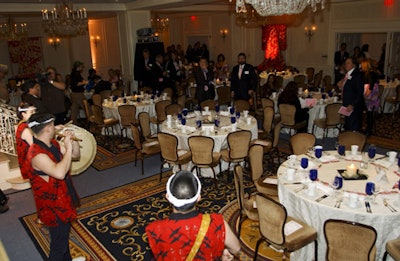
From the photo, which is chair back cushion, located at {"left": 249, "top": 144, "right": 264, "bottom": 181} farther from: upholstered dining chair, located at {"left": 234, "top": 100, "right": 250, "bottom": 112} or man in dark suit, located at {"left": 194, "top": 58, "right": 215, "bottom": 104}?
man in dark suit, located at {"left": 194, "top": 58, "right": 215, "bottom": 104}

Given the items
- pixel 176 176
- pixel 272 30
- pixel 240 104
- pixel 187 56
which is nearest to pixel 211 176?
pixel 240 104

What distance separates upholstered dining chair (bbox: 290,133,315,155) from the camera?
5238mm

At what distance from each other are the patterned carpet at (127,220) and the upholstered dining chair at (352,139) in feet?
5.40

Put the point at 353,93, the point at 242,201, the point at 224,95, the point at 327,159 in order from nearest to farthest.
A: the point at 242,201 < the point at 327,159 < the point at 353,93 < the point at 224,95

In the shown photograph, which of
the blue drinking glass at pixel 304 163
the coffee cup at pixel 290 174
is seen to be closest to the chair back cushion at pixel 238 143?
the blue drinking glass at pixel 304 163

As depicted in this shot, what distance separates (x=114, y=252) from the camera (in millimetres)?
4465

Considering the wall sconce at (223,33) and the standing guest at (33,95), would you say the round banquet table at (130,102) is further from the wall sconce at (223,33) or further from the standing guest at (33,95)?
the wall sconce at (223,33)

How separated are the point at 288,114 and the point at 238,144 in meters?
2.29

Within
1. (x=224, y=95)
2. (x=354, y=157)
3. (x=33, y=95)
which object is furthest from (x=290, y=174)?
(x=224, y=95)

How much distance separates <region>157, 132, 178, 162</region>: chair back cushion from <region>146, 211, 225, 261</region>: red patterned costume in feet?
11.6

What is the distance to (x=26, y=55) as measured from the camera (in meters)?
16.0

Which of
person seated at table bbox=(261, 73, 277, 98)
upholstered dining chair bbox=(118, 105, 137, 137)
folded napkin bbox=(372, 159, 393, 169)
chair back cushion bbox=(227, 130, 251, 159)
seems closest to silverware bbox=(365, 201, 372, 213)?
folded napkin bbox=(372, 159, 393, 169)

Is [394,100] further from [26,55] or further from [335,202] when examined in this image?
[26,55]

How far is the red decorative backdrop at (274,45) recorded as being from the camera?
15.6m
